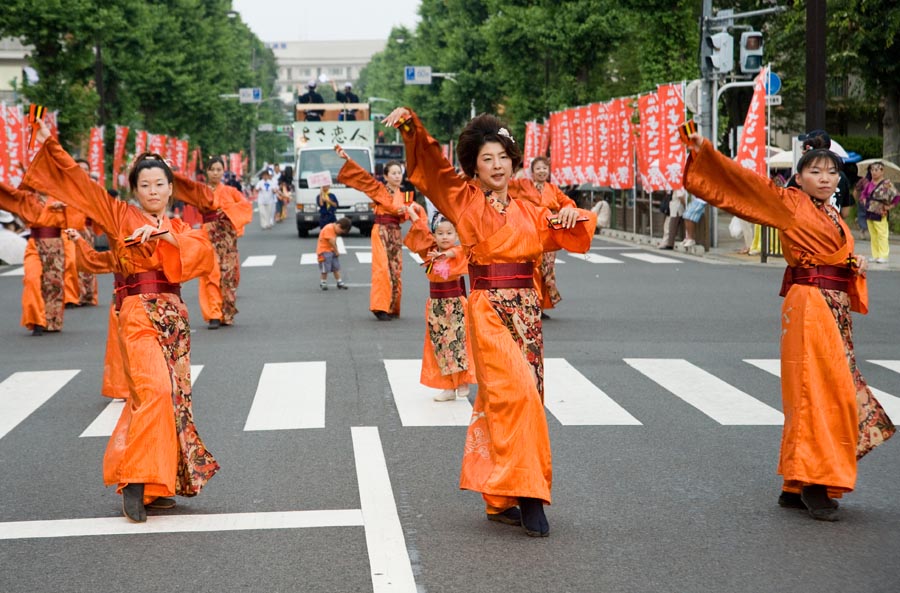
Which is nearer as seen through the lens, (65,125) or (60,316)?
(60,316)

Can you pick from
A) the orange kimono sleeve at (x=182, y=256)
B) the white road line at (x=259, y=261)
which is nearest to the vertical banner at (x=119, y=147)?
the white road line at (x=259, y=261)

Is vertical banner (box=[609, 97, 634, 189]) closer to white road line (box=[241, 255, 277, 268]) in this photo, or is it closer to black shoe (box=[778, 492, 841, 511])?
white road line (box=[241, 255, 277, 268])

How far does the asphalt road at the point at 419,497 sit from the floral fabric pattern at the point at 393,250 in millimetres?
2072

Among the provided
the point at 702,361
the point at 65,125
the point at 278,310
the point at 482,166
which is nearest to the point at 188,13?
the point at 65,125

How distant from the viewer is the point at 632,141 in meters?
29.8

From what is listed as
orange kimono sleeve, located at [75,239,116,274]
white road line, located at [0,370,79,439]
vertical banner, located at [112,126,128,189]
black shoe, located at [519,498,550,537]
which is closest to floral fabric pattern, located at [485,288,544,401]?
black shoe, located at [519,498,550,537]

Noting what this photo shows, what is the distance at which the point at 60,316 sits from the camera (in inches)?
545

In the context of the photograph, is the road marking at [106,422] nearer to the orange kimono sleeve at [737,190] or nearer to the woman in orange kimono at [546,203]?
the woman in orange kimono at [546,203]

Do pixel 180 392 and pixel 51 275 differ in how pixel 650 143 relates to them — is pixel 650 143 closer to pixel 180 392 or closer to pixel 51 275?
pixel 51 275

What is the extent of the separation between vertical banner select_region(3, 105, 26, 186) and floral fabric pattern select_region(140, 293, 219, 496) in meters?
20.5

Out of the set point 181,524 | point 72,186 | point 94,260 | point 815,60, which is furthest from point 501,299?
point 815,60

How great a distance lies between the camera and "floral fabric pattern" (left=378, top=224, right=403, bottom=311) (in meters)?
14.1

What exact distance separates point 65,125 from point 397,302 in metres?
21.0

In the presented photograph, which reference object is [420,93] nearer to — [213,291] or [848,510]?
[213,291]
